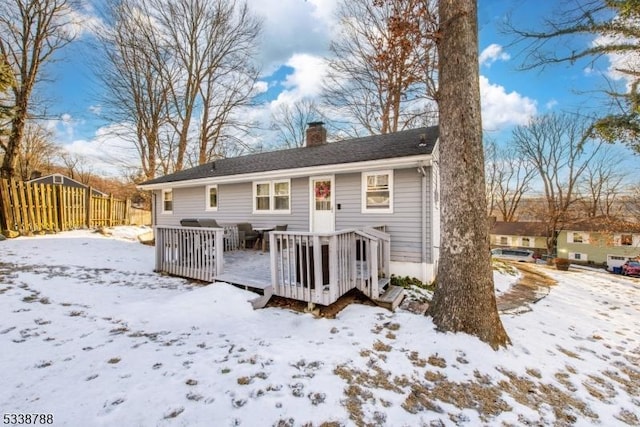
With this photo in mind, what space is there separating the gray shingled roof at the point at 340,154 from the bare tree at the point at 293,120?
12.9 meters

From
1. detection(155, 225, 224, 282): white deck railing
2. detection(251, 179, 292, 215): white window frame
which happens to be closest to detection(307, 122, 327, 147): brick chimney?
detection(251, 179, 292, 215): white window frame

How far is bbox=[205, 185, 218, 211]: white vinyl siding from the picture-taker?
11234mm

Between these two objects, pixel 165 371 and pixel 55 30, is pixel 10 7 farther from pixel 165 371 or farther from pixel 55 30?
pixel 165 371

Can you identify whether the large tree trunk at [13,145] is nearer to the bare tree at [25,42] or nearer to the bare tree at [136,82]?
the bare tree at [25,42]

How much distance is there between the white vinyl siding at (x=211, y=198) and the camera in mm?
11234

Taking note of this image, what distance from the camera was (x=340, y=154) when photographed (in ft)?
29.1

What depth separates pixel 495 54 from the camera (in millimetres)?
7875

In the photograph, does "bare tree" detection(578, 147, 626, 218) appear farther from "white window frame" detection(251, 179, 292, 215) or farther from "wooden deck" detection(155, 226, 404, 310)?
"wooden deck" detection(155, 226, 404, 310)

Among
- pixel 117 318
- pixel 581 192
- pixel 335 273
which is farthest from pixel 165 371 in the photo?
pixel 581 192

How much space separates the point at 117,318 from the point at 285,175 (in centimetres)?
590

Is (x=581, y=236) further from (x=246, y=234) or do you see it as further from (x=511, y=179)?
(x=246, y=234)

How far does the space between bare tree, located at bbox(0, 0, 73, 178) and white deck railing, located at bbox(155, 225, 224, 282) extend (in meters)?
10.9

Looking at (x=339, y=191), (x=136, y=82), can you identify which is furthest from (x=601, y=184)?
(x=136, y=82)

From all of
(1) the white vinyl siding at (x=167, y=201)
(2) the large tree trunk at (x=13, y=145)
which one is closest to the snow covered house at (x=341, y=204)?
(1) the white vinyl siding at (x=167, y=201)
